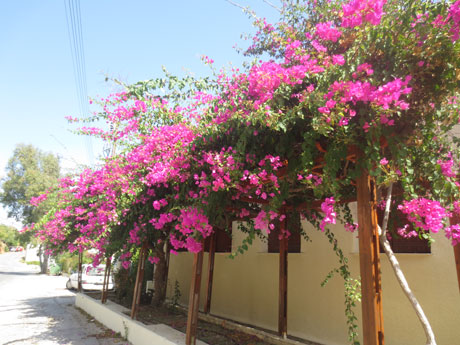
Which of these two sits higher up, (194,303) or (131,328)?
(194,303)

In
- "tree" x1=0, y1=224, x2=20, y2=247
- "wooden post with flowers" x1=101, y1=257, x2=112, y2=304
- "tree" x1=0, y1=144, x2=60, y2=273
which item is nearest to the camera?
"wooden post with flowers" x1=101, y1=257, x2=112, y2=304

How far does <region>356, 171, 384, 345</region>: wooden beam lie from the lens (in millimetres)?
2814

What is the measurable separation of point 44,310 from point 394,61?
12141mm

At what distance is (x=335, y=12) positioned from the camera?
4.27 m

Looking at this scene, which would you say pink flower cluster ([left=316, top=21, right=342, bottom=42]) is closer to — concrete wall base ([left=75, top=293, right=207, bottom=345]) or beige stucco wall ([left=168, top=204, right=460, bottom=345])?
beige stucco wall ([left=168, top=204, right=460, bottom=345])

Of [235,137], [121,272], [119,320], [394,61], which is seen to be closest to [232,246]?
[119,320]

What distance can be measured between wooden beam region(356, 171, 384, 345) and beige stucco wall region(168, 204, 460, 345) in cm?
258

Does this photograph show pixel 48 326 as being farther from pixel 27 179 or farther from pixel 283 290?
pixel 27 179

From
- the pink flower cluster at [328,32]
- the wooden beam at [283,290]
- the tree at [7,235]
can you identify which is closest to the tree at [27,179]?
the wooden beam at [283,290]

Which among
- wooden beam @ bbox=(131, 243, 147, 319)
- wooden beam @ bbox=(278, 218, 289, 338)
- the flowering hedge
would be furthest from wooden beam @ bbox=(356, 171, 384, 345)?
wooden beam @ bbox=(131, 243, 147, 319)

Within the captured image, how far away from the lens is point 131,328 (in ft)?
21.3

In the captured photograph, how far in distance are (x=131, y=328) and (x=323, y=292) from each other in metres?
3.86

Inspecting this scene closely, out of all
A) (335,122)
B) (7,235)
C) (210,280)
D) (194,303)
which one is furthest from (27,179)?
(7,235)

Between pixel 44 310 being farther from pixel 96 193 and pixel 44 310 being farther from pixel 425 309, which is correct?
pixel 425 309
